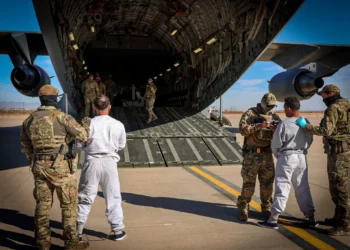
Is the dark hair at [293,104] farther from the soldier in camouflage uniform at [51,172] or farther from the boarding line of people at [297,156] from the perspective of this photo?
the soldier in camouflage uniform at [51,172]

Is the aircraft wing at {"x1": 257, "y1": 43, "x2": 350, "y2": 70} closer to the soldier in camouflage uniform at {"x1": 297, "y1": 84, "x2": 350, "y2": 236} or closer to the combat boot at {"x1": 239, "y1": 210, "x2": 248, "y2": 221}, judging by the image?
the soldier in camouflage uniform at {"x1": 297, "y1": 84, "x2": 350, "y2": 236}

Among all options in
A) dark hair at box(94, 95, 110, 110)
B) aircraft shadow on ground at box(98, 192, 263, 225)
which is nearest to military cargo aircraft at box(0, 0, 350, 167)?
aircraft shadow on ground at box(98, 192, 263, 225)

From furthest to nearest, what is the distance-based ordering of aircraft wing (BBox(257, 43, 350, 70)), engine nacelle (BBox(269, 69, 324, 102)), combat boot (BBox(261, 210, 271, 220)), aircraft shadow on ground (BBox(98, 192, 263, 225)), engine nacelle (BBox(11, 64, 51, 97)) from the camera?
aircraft wing (BBox(257, 43, 350, 70)) → engine nacelle (BBox(11, 64, 51, 97)) → engine nacelle (BBox(269, 69, 324, 102)) → aircraft shadow on ground (BBox(98, 192, 263, 225)) → combat boot (BBox(261, 210, 271, 220))

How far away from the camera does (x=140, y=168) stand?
8.73 m

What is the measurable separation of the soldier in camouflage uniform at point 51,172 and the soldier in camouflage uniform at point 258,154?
223 centimetres

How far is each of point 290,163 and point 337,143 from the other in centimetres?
65

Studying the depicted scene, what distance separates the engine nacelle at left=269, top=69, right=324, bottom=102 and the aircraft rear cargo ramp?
305cm

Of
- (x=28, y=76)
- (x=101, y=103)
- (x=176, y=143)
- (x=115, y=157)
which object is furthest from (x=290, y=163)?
(x=28, y=76)

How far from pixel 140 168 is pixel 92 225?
440 centimetres

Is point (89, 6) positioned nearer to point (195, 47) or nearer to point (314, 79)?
point (195, 47)

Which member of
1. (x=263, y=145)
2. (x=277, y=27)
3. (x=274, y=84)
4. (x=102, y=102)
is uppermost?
(x=277, y=27)

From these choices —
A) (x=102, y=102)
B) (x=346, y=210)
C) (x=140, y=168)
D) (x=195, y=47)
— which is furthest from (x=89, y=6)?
A: (x=346, y=210)

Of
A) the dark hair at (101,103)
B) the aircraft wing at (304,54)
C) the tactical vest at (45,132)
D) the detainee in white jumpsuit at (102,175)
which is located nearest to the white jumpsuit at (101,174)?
the detainee in white jumpsuit at (102,175)

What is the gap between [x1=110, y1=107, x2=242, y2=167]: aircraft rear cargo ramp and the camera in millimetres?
9258
